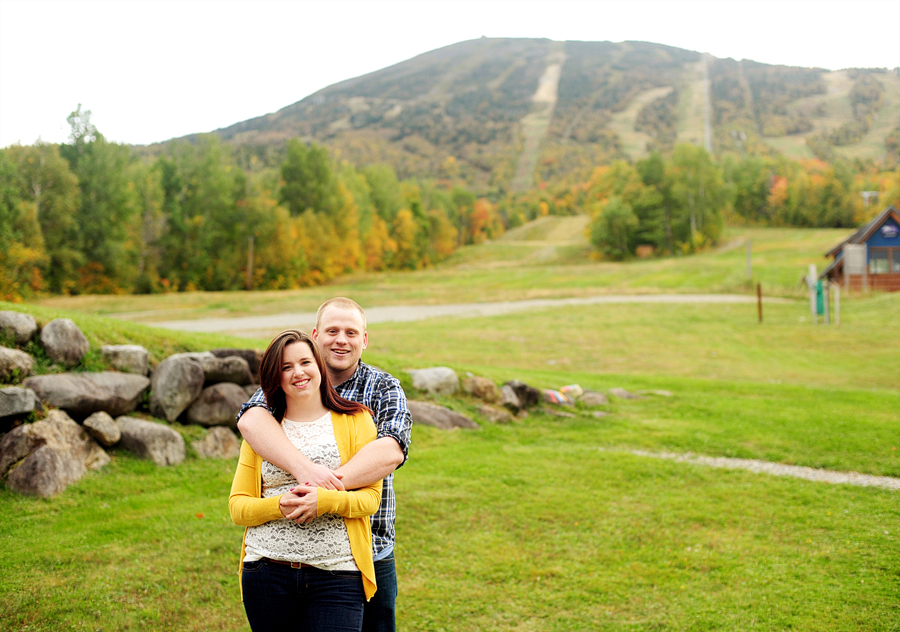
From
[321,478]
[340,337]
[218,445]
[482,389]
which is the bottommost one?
[482,389]

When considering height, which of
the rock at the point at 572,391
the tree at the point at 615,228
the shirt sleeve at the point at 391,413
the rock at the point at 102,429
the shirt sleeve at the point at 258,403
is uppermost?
the tree at the point at 615,228

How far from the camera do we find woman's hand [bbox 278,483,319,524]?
292 cm

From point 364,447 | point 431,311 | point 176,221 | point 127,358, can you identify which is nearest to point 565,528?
point 364,447

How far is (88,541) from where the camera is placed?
6.16m

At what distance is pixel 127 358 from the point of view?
8977mm

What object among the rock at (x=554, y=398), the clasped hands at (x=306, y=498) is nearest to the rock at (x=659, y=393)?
the rock at (x=554, y=398)

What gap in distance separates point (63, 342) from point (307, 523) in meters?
6.92

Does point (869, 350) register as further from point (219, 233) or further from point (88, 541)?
point (219, 233)

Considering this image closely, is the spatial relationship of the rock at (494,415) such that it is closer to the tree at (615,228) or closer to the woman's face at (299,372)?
the woman's face at (299,372)

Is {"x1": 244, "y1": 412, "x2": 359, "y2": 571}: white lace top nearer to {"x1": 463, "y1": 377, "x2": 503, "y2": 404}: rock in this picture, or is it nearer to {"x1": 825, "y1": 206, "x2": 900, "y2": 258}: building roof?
{"x1": 463, "y1": 377, "x2": 503, "y2": 404}: rock

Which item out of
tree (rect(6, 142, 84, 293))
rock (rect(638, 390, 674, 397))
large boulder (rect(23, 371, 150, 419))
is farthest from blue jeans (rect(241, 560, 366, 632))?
tree (rect(6, 142, 84, 293))

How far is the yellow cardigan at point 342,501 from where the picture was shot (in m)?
3.01

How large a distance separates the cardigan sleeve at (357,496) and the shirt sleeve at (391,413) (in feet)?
0.24

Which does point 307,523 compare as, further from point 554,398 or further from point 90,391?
point 554,398
